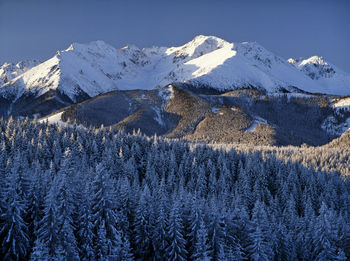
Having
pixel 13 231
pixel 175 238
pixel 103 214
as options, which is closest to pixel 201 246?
pixel 175 238

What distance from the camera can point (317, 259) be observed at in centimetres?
5625

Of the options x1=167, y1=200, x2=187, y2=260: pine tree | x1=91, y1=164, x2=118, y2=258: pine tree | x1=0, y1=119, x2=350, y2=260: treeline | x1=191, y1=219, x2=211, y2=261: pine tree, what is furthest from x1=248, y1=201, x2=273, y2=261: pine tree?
x1=91, y1=164, x2=118, y2=258: pine tree

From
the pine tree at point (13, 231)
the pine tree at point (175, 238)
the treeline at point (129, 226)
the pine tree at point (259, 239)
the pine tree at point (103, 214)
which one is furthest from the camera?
the pine tree at point (259, 239)

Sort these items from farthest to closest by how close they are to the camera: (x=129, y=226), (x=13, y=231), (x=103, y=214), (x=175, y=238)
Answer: (x=129, y=226) → (x=175, y=238) → (x=103, y=214) → (x=13, y=231)

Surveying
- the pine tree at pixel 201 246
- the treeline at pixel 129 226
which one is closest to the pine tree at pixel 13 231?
the treeline at pixel 129 226

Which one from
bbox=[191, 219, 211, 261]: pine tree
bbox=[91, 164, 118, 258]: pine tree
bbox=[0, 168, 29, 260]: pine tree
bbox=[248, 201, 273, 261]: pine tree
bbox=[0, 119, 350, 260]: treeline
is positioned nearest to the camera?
bbox=[0, 168, 29, 260]: pine tree

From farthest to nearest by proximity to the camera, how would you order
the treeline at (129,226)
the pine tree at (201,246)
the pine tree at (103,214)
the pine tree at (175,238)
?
1. the pine tree at (175,238)
2. the pine tree at (201,246)
3. the pine tree at (103,214)
4. the treeline at (129,226)

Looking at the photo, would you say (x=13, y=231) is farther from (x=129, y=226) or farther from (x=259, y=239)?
(x=259, y=239)

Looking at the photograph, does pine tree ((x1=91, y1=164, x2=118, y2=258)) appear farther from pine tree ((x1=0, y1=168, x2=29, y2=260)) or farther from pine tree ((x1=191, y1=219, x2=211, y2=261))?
pine tree ((x1=191, y1=219, x2=211, y2=261))

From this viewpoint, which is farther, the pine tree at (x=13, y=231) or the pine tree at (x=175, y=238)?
the pine tree at (x=175, y=238)

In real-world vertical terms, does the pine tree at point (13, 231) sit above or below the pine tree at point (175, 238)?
above

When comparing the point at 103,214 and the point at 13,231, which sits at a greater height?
the point at 103,214

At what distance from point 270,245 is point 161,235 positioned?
1843 centimetres

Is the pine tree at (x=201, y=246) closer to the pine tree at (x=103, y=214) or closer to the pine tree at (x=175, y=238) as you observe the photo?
the pine tree at (x=175, y=238)
